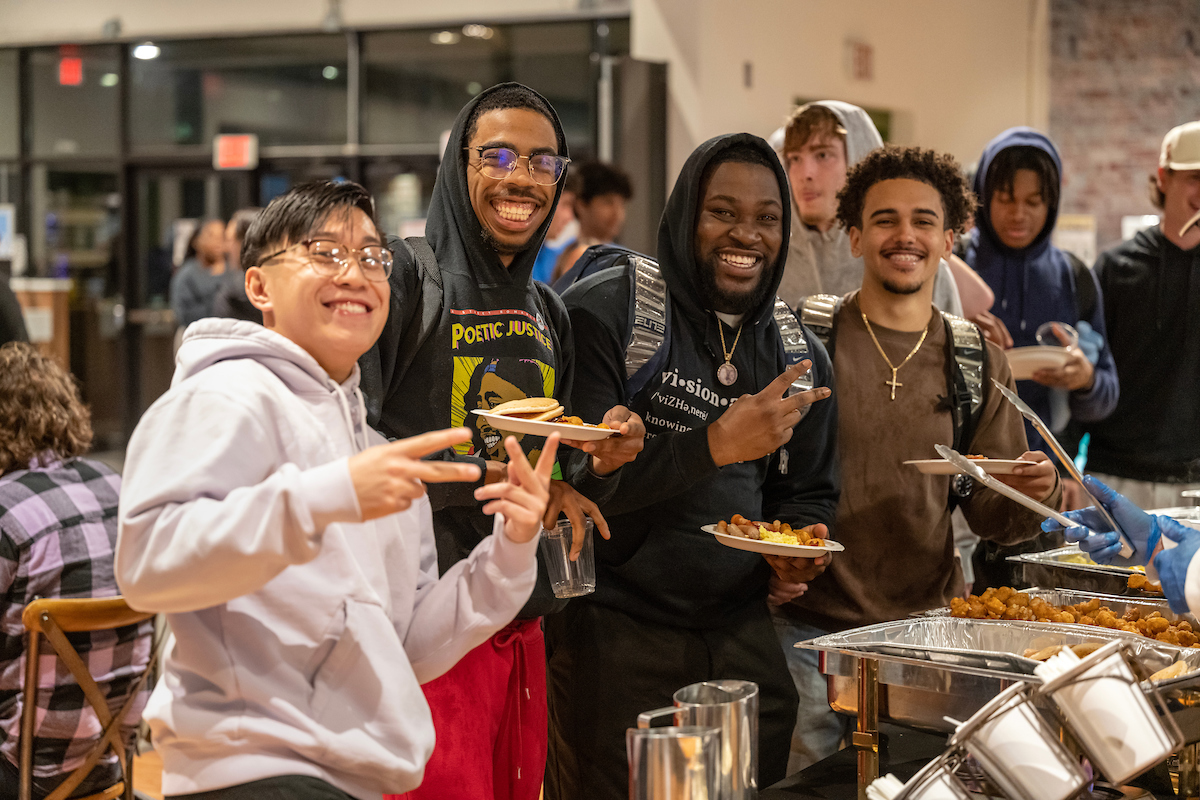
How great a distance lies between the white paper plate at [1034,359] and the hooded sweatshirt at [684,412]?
904mm

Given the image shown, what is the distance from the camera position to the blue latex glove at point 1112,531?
1848 millimetres

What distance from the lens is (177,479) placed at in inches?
48.1

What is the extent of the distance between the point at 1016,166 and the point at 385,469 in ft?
8.93

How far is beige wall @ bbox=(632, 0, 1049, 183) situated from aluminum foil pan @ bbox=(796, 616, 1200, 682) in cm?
511

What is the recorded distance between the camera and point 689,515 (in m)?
2.23

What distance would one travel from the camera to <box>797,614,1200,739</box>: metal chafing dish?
1.69m

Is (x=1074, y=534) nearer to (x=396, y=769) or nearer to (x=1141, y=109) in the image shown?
(x=396, y=769)

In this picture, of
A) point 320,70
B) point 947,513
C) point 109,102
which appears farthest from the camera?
point 109,102

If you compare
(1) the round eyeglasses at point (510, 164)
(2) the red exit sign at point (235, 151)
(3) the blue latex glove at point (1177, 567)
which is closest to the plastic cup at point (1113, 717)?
(3) the blue latex glove at point (1177, 567)

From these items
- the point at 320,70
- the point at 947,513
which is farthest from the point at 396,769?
the point at 320,70

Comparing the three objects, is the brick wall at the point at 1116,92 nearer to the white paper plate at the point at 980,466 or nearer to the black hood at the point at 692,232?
the white paper plate at the point at 980,466

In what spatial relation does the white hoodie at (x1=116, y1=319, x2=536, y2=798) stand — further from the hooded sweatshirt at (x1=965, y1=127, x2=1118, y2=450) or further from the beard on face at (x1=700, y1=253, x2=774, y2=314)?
the hooded sweatshirt at (x1=965, y1=127, x2=1118, y2=450)

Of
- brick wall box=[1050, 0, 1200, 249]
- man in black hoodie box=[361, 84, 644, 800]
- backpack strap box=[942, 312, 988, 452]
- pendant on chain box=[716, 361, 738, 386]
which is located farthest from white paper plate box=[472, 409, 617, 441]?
brick wall box=[1050, 0, 1200, 249]

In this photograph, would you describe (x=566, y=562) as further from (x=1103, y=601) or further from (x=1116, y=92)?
(x=1116, y=92)
